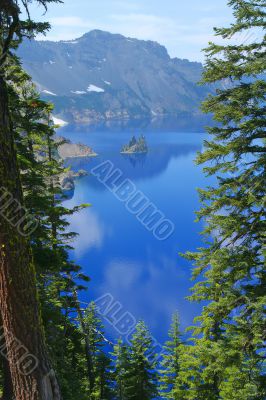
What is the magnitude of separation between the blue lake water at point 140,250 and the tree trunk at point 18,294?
79.1 feet

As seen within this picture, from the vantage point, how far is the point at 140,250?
76062 millimetres

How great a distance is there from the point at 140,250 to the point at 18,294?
7206cm

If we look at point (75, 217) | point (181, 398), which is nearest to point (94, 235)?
point (75, 217)

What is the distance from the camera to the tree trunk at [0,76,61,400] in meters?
4.37

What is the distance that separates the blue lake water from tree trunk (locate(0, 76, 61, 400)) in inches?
949

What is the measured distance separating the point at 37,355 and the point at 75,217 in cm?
9528

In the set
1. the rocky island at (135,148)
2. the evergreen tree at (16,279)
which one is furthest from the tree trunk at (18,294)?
the rocky island at (135,148)

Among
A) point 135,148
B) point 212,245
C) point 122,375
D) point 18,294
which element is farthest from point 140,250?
point 135,148

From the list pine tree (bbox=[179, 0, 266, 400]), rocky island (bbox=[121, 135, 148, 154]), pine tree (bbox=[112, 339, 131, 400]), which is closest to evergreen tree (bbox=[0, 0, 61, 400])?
pine tree (bbox=[179, 0, 266, 400])

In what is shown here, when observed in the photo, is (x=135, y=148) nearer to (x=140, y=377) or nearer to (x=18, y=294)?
(x=140, y=377)

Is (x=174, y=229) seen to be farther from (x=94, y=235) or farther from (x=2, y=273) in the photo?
(x=2, y=273)

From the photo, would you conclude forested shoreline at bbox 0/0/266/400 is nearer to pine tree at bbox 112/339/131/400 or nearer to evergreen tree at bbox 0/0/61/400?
evergreen tree at bbox 0/0/61/400

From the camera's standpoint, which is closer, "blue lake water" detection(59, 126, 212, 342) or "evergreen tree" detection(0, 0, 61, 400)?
"evergreen tree" detection(0, 0, 61, 400)

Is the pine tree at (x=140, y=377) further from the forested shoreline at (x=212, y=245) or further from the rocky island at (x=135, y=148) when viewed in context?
the rocky island at (x=135, y=148)
